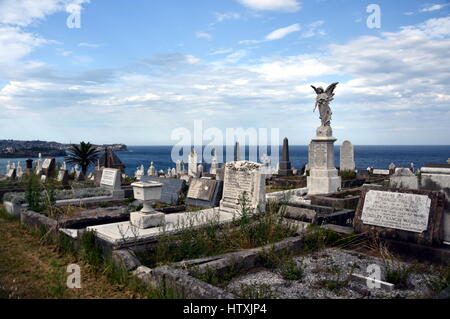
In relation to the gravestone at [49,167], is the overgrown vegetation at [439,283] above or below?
below

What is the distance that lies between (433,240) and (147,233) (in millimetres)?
5164

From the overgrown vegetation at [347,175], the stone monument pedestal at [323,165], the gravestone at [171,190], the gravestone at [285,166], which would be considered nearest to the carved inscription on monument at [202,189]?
the gravestone at [171,190]

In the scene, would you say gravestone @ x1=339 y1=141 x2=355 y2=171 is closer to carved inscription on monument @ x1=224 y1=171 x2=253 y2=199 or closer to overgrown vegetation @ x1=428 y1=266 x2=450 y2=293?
carved inscription on monument @ x1=224 y1=171 x2=253 y2=199

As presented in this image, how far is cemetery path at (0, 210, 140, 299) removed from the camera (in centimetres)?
466

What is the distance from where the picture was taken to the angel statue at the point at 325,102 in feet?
46.6

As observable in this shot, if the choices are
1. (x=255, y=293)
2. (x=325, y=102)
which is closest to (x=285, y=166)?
(x=325, y=102)

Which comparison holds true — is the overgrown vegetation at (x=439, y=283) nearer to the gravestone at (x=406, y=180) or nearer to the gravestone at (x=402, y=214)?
the gravestone at (x=402, y=214)

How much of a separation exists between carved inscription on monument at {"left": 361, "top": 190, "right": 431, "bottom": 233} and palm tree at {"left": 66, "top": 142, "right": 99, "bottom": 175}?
16.8 metres

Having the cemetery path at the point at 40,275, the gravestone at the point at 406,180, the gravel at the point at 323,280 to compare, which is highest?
the gravestone at the point at 406,180

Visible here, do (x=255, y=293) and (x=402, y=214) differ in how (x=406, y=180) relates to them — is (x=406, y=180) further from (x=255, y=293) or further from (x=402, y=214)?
(x=255, y=293)

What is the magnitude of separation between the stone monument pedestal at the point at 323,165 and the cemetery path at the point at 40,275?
10.1 m

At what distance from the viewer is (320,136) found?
14.2 m
